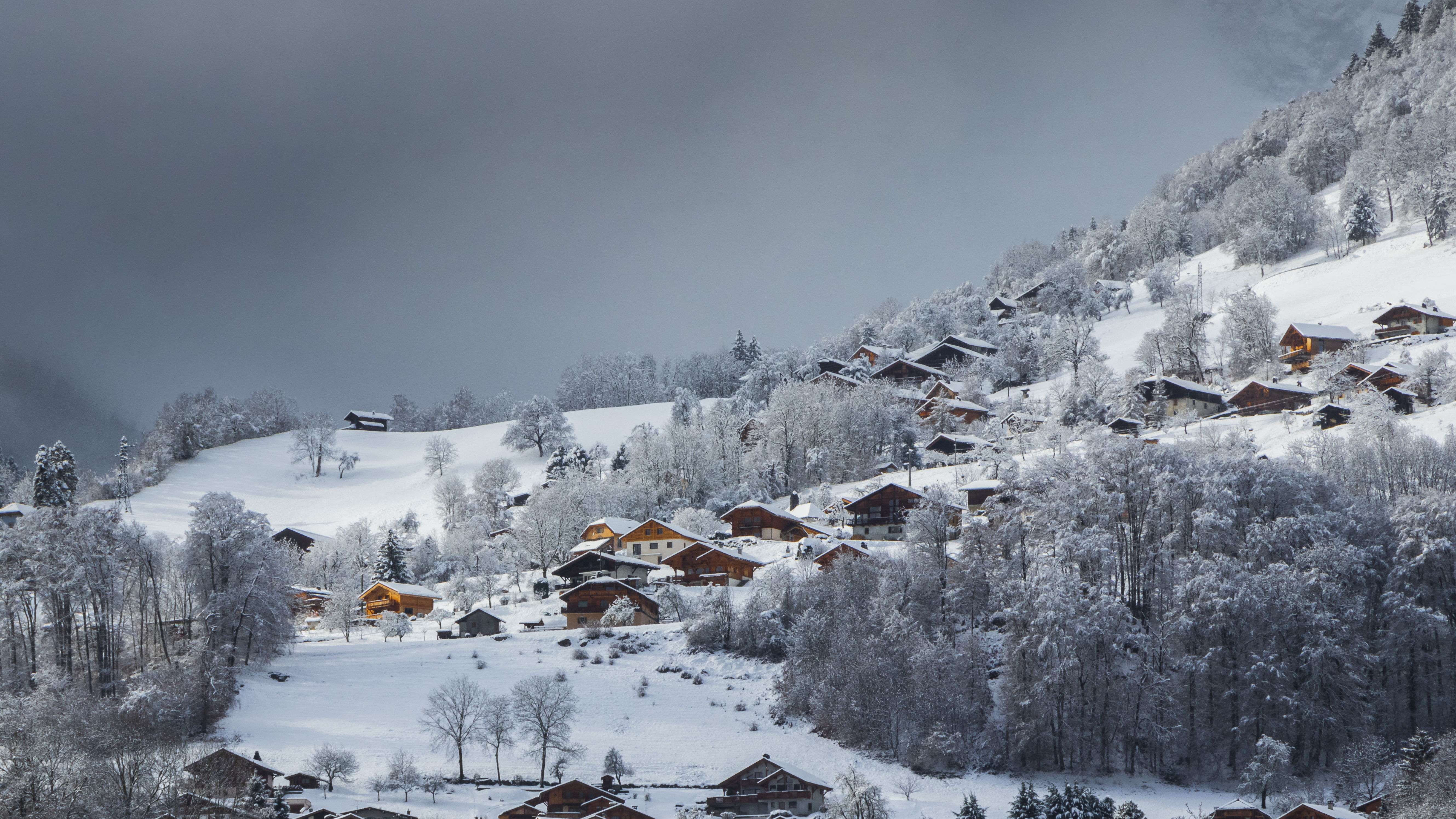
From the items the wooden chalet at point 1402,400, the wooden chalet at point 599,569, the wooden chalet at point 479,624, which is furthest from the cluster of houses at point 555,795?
the wooden chalet at point 1402,400

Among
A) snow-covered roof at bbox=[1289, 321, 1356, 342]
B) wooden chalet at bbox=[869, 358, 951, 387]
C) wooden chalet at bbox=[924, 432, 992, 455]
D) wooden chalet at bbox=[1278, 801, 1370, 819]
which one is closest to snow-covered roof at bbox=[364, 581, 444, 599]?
wooden chalet at bbox=[924, 432, 992, 455]

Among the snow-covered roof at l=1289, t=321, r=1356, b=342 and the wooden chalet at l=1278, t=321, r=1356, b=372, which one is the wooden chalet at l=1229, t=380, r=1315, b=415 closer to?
the wooden chalet at l=1278, t=321, r=1356, b=372

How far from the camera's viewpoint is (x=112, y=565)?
2315 inches

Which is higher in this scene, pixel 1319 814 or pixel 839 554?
pixel 839 554

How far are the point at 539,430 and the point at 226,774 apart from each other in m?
77.6

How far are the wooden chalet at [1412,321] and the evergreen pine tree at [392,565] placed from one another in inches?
3057

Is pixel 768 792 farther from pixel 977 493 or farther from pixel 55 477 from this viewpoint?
pixel 55 477

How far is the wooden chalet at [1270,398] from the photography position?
3191 inches

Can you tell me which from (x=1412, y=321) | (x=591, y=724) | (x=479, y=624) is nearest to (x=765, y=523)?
(x=479, y=624)

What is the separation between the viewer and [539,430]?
121312mm

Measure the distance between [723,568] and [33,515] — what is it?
39252mm

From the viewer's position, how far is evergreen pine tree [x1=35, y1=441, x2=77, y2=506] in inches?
3494

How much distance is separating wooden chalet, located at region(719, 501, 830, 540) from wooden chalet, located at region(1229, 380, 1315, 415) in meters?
33.8

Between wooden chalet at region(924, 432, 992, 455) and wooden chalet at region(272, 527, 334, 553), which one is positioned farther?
wooden chalet at region(272, 527, 334, 553)
